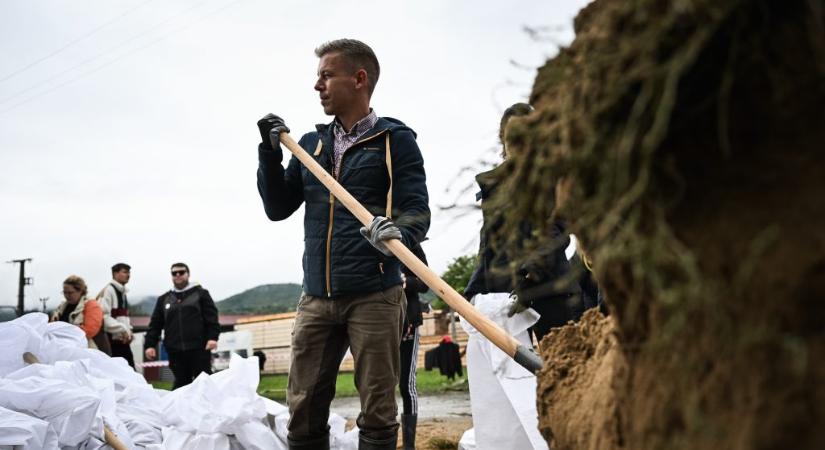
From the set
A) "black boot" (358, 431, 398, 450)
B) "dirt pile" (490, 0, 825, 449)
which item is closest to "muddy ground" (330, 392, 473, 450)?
"black boot" (358, 431, 398, 450)

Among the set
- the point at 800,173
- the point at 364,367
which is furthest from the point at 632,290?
the point at 364,367

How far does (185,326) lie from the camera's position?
7.71 metres

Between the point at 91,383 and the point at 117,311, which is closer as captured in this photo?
the point at 91,383

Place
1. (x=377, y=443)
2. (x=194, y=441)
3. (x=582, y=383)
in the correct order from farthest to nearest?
(x=194, y=441) < (x=377, y=443) < (x=582, y=383)

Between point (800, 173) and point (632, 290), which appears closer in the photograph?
point (800, 173)

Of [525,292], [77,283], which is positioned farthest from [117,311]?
[525,292]

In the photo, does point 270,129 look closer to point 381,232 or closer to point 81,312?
point 381,232

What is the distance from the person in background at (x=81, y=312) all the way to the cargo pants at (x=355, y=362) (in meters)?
4.98

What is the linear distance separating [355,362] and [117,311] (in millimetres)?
6105

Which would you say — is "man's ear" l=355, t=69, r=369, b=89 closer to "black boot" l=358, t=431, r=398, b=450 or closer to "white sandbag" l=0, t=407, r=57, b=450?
"black boot" l=358, t=431, r=398, b=450

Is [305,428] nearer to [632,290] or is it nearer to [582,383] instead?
[582,383]

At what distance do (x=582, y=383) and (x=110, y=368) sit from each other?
446 centimetres

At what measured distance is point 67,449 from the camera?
403 centimetres

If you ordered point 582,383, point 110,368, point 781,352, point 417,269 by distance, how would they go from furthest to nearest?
point 110,368 < point 417,269 < point 582,383 < point 781,352
